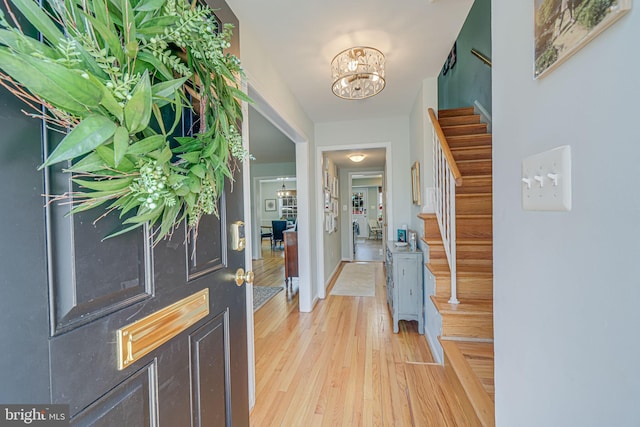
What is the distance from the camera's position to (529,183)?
23.9 inches

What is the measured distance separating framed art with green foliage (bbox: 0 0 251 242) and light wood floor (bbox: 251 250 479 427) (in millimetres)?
1556

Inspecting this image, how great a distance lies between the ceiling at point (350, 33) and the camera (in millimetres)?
1486

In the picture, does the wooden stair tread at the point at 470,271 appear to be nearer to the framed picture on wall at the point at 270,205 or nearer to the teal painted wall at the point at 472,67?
the teal painted wall at the point at 472,67

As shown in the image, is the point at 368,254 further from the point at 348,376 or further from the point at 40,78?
the point at 40,78

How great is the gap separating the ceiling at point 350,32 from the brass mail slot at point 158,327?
5.29 feet

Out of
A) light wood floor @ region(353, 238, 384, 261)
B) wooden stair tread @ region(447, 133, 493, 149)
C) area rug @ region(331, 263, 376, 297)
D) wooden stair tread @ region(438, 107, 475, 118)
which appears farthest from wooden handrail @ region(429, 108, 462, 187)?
light wood floor @ region(353, 238, 384, 261)

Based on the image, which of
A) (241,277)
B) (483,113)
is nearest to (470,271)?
(241,277)

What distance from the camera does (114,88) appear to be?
43cm

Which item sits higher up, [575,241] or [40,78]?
[40,78]

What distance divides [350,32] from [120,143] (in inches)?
69.7

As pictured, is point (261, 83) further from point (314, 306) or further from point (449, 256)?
point (314, 306)

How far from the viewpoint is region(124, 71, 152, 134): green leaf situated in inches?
17.4

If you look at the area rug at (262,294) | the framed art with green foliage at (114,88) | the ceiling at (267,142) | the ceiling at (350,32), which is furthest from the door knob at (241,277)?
the area rug at (262,294)

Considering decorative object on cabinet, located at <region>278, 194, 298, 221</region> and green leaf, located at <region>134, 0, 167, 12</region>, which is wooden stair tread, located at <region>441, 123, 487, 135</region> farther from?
decorative object on cabinet, located at <region>278, 194, 298, 221</region>
